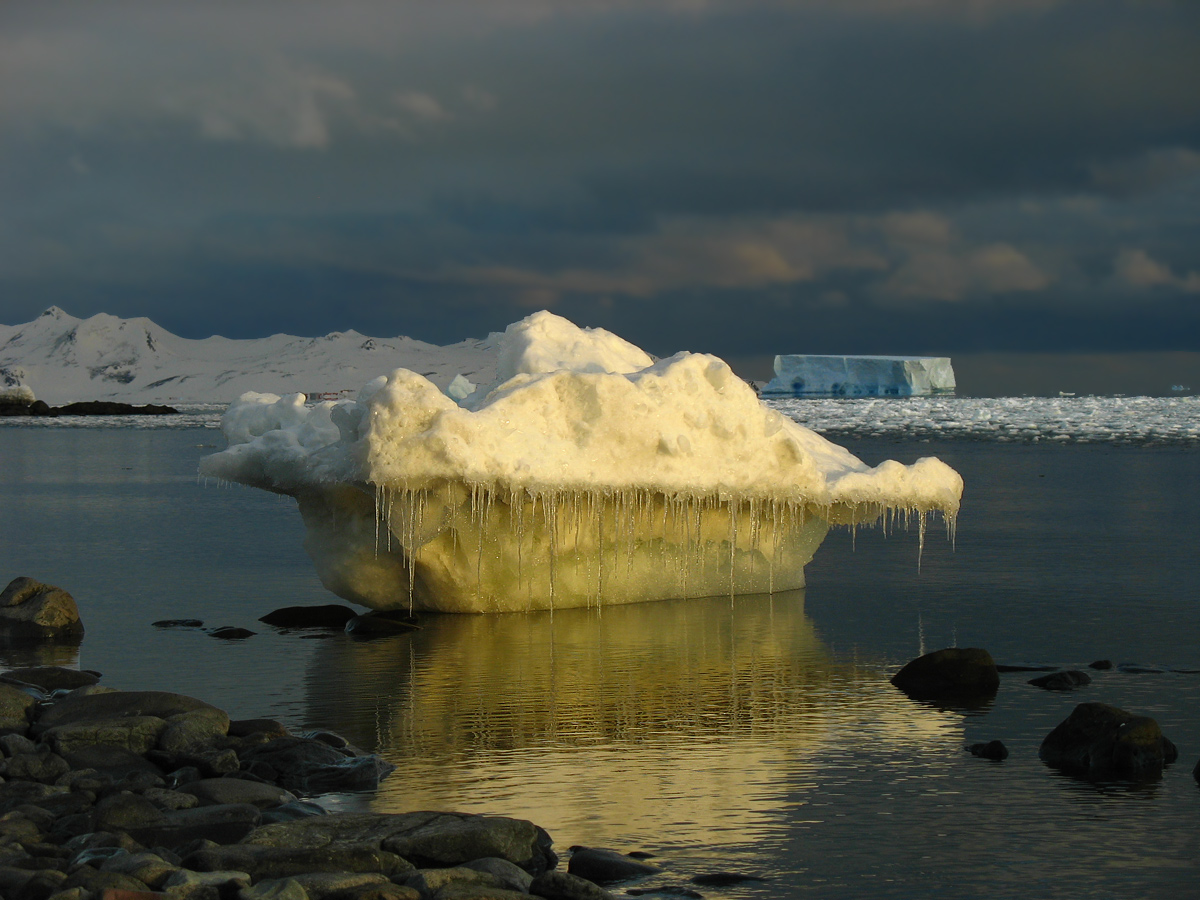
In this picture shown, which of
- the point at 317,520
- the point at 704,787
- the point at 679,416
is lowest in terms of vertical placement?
the point at 704,787

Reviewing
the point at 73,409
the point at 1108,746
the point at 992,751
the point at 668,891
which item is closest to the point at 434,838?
the point at 668,891

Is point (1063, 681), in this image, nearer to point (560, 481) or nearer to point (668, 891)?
point (560, 481)

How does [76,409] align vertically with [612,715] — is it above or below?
above

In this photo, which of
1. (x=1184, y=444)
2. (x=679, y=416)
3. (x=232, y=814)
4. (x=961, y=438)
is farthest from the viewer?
(x=961, y=438)

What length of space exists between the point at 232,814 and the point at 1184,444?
2384 inches

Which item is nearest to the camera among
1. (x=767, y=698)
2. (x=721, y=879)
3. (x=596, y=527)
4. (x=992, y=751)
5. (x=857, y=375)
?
(x=721, y=879)

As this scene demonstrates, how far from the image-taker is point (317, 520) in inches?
709

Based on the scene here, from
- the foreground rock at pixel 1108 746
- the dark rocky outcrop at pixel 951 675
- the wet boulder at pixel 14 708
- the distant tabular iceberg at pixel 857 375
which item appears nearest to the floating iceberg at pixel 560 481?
the dark rocky outcrop at pixel 951 675

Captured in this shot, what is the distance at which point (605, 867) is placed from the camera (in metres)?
8.20

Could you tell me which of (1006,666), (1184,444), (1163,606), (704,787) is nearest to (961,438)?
(1184,444)

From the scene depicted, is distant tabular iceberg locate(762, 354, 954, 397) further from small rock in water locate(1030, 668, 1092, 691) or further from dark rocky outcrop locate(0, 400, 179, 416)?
small rock in water locate(1030, 668, 1092, 691)

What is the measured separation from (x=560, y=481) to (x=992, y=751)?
6.62 m

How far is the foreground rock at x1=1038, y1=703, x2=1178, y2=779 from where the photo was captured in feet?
34.4

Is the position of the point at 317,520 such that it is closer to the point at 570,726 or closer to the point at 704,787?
the point at 570,726
